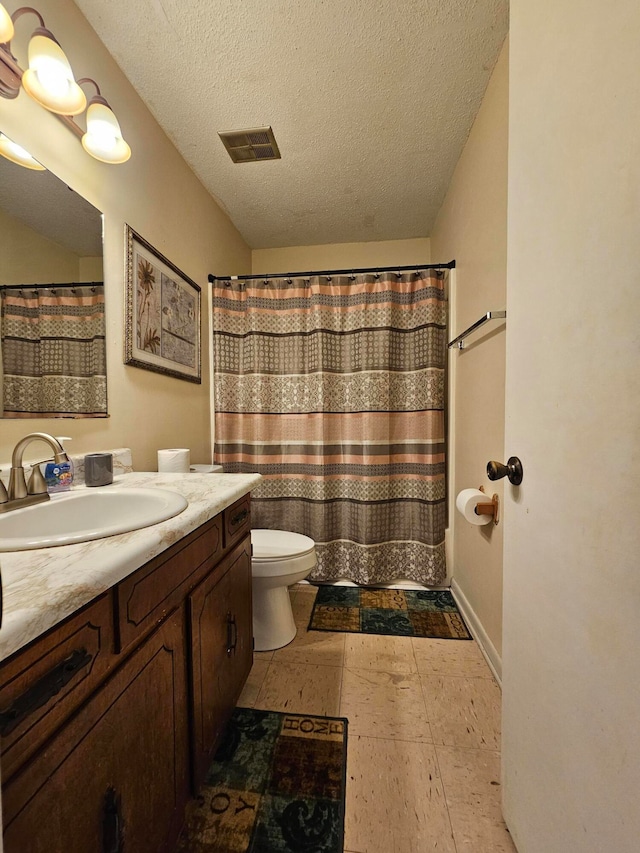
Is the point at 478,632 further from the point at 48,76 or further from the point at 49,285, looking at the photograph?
the point at 48,76

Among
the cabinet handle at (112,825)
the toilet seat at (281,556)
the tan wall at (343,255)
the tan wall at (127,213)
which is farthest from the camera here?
the tan wall at (343,255)

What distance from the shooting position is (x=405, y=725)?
1115mm

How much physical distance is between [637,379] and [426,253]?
2.41 m

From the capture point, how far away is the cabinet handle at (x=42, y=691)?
371 mm

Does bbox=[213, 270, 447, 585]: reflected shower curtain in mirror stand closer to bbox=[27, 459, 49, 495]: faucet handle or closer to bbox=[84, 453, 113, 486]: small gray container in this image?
bbox=[84, 453, 113, 486]: small gray container

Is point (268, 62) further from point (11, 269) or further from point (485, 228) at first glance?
point (11, 269)

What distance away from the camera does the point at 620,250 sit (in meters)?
0.46

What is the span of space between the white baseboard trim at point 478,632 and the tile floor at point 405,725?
35mm

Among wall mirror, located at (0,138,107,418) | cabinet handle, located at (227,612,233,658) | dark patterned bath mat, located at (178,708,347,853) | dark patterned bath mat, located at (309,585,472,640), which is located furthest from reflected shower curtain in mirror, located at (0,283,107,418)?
dark patterned bath mat, located at (309,585,472,640)

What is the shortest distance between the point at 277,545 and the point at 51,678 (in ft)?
3.73

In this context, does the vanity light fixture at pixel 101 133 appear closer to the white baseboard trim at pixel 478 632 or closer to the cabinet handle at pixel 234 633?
the cabinet handle at pixel 234 633

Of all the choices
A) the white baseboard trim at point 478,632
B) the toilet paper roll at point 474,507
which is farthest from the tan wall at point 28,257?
the white baseboard trim at point 478,632

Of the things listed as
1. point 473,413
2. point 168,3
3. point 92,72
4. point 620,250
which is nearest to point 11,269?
point 92,72

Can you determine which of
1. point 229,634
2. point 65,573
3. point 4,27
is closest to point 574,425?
point 65,573
